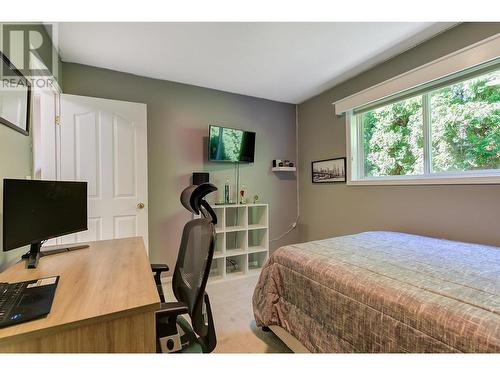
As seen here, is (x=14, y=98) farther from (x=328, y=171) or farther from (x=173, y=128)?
(x=328, y=171)

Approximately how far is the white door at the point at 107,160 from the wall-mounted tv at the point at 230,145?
798 millimetres

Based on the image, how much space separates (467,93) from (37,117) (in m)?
3.63

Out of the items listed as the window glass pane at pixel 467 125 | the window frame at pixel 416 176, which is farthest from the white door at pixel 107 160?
the window glass pane at pixel 467 125

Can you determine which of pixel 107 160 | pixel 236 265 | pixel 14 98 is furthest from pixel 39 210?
pixel 236 265

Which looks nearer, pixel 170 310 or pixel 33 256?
pixel 170 310

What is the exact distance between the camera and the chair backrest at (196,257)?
3.56ft

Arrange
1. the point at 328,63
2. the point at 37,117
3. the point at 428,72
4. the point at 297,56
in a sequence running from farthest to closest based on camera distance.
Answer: the point at 328,63, the point at 297,56, the point at 428,72, the point at 37,117

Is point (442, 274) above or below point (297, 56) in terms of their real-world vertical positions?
below

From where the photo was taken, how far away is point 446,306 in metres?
0.90

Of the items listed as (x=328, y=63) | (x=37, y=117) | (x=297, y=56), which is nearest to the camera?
(x=37, y=117)

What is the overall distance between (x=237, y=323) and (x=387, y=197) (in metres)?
2.00

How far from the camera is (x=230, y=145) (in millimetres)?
3105
